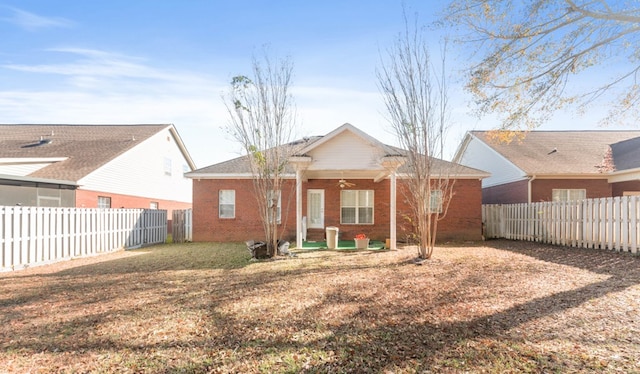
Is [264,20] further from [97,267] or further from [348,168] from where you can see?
[97,267]

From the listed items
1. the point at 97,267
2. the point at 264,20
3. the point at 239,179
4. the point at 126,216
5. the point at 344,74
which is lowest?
the point at 97,267

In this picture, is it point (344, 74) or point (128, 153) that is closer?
point (344, 74)

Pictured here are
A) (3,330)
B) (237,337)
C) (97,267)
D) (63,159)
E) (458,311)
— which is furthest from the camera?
(63,159)

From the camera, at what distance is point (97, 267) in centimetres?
1009

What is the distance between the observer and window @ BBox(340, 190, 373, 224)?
17.2 m

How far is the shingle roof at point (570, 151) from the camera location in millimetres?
17828

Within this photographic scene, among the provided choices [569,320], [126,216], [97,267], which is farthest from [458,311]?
[126,216]

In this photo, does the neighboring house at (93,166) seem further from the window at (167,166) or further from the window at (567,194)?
the window at (567,194)

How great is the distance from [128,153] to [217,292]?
1616 centimetres

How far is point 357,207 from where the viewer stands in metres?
17.2

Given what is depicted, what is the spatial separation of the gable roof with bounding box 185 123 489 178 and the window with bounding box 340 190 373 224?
236cm

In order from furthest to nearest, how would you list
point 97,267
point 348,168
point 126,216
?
point 126,216
point 348,168
point 97,267

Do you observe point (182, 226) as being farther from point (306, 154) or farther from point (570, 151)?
point (570, 151)

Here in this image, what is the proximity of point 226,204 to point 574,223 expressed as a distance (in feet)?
48.1
